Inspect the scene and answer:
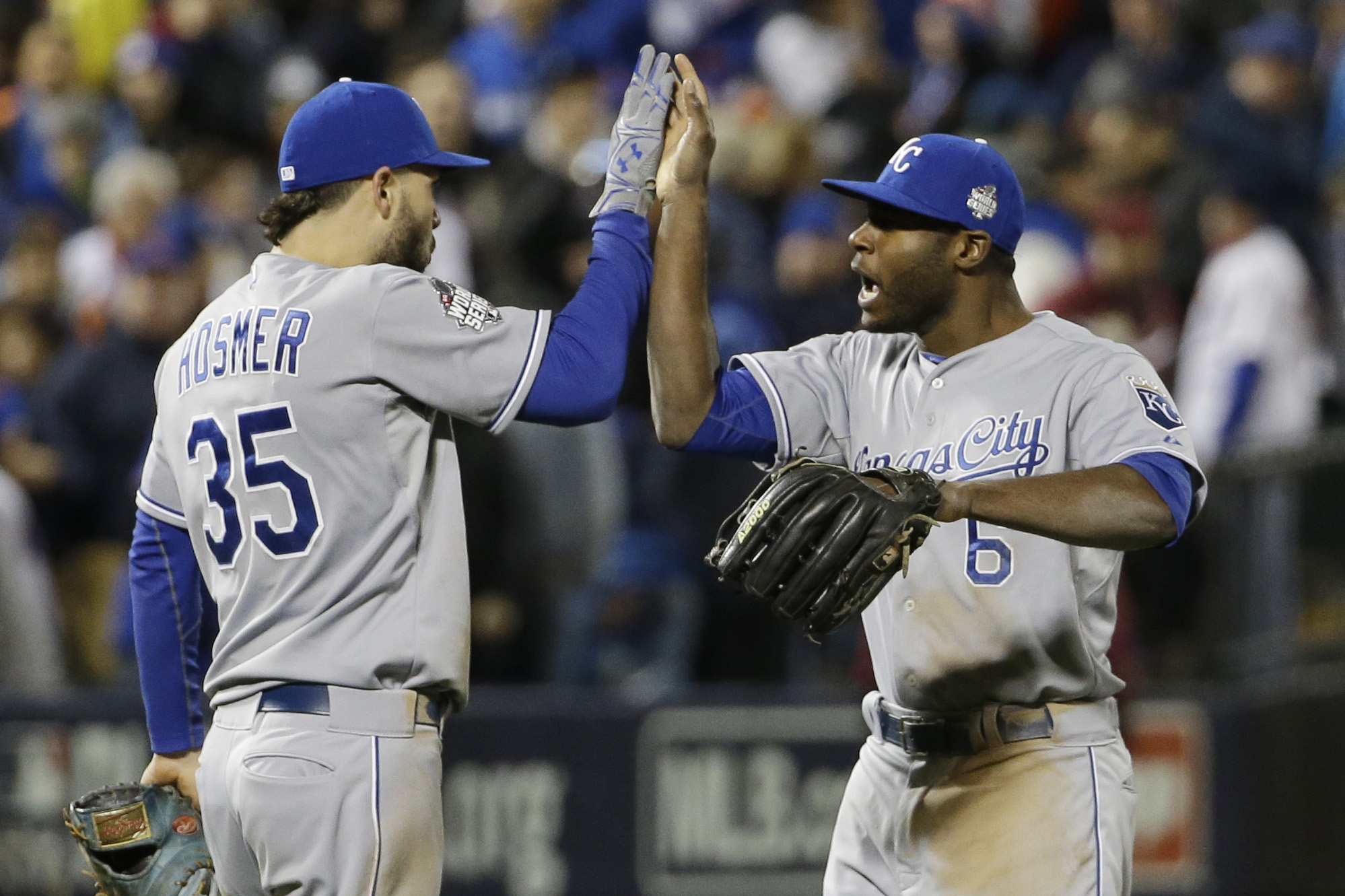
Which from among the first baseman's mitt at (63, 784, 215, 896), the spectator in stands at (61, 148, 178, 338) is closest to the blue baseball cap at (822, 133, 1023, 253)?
the first baseman's mitt at (63, 784, 215, 896)

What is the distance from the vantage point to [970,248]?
414cm

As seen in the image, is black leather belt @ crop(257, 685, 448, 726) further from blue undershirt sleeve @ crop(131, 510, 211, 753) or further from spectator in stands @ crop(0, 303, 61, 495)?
spectator in stands @ crop(0, 303, 61, 495)

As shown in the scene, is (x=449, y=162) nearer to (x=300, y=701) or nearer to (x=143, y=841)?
(x=300, y=701)

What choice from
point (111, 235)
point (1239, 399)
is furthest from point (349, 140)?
point (111, 235)

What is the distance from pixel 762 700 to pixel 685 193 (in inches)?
154

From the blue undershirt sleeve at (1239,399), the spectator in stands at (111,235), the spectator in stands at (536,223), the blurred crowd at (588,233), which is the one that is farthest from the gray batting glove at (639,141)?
the spectator in stands at (111,235)

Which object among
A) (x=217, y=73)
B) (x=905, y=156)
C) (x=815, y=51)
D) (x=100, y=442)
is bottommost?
(x=100, y=442)

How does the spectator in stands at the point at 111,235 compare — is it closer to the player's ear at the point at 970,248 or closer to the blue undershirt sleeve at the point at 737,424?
the blue undershirt sleeve at the point at 737,424

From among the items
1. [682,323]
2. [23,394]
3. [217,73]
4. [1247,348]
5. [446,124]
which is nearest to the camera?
[682,323]

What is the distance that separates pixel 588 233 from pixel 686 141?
4162 millimetres

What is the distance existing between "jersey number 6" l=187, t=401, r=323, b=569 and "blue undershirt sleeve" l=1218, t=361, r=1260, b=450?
495 cm

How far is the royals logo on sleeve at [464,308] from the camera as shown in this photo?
3713 millimetres

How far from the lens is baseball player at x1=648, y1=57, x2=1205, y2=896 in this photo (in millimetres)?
3930

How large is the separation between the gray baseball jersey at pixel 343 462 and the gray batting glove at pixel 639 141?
438mm
